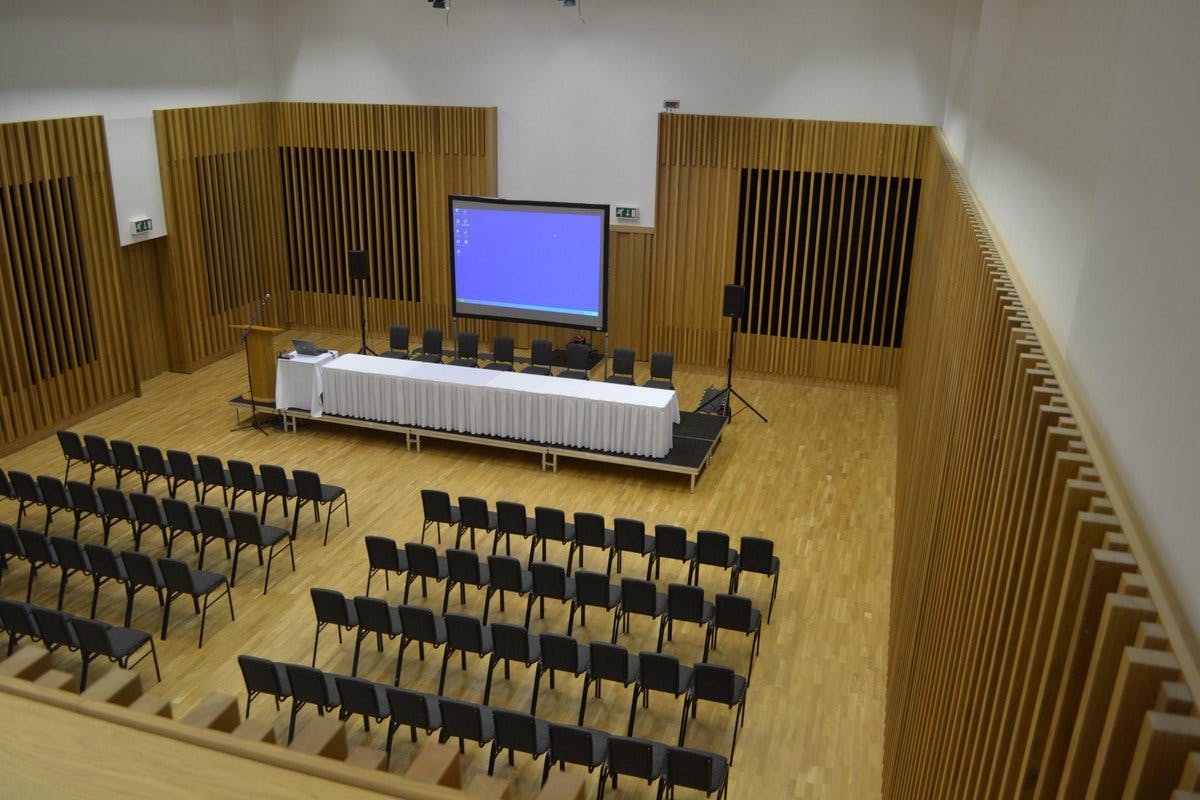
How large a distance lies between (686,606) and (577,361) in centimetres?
622

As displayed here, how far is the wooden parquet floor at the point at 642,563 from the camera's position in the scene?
690 cm

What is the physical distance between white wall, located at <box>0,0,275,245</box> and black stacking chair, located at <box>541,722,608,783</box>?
10213mm

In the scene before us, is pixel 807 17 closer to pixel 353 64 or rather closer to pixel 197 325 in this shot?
pixel 353 64

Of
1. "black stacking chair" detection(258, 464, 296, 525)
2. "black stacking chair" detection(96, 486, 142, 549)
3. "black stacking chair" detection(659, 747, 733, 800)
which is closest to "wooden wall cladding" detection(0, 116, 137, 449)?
"black stacking chair" detection(96, 486, 142, 549)

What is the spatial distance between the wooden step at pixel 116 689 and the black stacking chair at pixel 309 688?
456 centimetres

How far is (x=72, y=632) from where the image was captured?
7055 mm

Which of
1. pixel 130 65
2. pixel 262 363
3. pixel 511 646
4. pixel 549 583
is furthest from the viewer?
pixel 130 65

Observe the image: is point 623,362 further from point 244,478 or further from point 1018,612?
point 1018,612

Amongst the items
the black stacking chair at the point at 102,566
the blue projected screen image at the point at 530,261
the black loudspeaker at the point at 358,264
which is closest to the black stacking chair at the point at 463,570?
the black stacking chair at the point at 102,566

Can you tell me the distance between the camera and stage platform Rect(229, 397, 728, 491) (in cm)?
1080

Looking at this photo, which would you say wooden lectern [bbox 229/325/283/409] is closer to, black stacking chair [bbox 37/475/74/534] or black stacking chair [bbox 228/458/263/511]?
black stacking chair [bbox 228/458/263/511]

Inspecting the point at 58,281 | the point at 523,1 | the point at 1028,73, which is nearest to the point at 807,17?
the point at 523,1

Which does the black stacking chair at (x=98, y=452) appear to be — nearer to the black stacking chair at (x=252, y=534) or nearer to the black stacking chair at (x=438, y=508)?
the black stacking chair at (x=252, y=534)

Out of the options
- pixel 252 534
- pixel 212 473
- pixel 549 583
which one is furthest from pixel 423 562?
pixel 212 473
